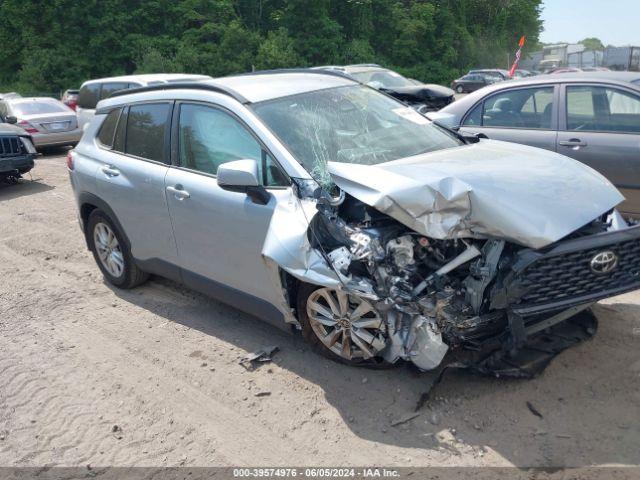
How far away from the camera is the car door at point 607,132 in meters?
5.58

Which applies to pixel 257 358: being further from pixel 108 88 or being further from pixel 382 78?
pixel 382 78

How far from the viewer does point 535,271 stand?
314 cm

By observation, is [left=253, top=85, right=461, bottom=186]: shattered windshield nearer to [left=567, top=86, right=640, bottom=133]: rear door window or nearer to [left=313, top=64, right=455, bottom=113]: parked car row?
[left=567, top=86, right=640, bottom=133]: rear door window

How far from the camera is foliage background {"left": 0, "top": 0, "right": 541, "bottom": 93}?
112 ft

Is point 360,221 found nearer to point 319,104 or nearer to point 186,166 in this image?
point 319,104

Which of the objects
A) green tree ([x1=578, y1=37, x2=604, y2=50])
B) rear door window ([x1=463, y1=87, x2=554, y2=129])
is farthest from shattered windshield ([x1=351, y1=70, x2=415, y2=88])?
green tree ([x1=578, y1=37, x2=604, y2=50])

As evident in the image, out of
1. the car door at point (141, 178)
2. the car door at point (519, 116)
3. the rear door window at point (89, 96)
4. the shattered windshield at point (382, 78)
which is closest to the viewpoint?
the car door at point (141, 178)

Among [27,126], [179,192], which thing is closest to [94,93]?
[27,126]

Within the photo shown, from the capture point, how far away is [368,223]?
3.48 meters

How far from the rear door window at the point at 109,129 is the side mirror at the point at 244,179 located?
2052 mm

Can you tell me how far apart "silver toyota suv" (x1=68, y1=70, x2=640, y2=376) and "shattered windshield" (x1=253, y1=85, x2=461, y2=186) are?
0.6 inches

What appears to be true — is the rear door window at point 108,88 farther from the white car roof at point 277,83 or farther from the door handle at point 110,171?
the white car roof at point 277,83

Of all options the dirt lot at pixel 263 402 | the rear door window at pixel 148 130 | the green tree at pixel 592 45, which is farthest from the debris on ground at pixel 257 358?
the green tree at pixel 592 45

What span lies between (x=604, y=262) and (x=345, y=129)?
6.29 ft
